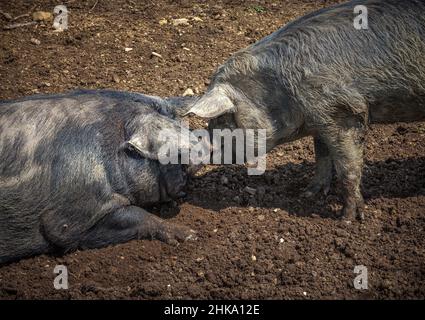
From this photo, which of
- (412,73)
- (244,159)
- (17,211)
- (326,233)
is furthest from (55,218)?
(412,73)

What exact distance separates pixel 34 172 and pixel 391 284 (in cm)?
289

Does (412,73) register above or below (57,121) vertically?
above

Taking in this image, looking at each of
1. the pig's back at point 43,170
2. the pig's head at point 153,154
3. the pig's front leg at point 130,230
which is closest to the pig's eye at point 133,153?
the pig's head at point 153,154

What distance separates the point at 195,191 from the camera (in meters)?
5.48

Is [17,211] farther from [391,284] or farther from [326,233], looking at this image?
[391,284]

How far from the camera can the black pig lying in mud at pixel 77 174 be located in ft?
14.9

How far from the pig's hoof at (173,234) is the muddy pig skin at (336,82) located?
988 mm

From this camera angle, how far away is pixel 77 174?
4.56 meters

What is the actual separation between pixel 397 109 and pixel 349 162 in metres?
0.61

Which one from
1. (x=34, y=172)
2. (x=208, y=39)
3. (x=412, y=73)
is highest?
(x=208, y=39)
